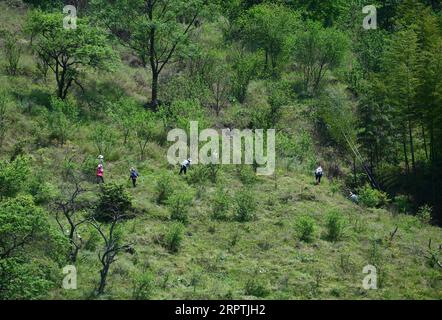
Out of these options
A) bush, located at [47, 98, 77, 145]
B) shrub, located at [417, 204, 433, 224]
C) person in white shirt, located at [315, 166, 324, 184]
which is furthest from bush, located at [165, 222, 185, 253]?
shrub, located at [417, 204, 433, 224]

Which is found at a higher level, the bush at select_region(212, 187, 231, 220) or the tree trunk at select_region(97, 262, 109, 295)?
the bush at select_region(212, 187, 231, 220)

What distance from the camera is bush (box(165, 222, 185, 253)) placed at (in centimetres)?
2753

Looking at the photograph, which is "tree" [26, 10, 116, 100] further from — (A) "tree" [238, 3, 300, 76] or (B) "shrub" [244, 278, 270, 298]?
(B) "shrub" [244, 278, 270, 298]

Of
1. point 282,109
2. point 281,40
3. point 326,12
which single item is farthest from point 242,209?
point 326,12

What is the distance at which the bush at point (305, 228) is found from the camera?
29.2m

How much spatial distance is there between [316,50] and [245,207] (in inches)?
779

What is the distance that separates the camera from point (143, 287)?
2411cm

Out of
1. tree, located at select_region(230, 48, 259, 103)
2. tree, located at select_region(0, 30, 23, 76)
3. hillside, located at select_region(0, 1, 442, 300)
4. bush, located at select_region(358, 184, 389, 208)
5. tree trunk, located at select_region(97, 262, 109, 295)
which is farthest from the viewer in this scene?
tree, located at select_region(230, 48, 259, 103)

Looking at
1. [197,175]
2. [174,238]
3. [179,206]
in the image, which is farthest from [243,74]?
[174,238]

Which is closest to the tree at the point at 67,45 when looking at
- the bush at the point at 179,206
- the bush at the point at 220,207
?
the bush at the point at 179,206

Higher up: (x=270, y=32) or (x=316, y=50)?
(x=270, y=32)

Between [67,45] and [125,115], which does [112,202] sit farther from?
[67,45]

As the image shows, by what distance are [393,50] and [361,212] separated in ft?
38.7

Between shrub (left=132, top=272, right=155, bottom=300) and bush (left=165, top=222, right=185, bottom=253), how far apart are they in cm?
335
